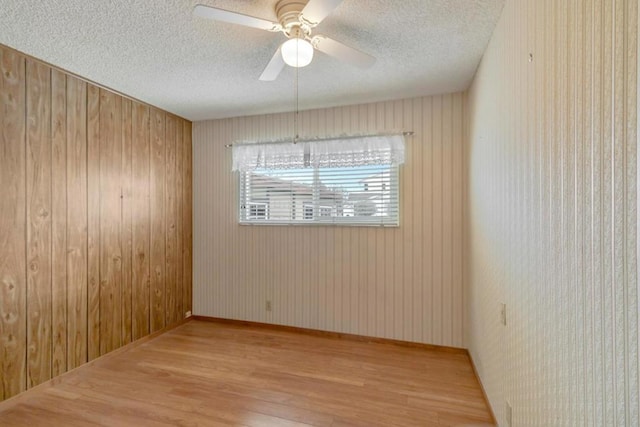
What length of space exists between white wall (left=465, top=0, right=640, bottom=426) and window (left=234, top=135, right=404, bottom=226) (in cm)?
137

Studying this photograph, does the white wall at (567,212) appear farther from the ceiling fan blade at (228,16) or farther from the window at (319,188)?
the window at (319,188)

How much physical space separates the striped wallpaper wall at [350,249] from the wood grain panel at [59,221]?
147cm

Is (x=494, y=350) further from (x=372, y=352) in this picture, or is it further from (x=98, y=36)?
(x=98, y=36)

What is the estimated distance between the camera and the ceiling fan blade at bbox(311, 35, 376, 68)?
1.73 m

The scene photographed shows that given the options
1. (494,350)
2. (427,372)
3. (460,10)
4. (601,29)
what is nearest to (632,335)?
(601,29)

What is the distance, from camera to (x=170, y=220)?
353 centimetres

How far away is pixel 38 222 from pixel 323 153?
248 cm

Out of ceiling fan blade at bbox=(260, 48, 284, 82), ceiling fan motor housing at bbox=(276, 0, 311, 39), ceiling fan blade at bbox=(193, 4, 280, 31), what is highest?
ceiling fan motor housing at bbox=(276, 0, 311, 39)

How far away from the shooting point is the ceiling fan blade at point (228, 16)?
4.66 ft

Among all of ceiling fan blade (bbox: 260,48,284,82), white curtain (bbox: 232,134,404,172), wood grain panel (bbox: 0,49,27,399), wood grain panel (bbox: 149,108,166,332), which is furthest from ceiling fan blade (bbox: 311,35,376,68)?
wood grain panel (bbox: 149,108,166,332)

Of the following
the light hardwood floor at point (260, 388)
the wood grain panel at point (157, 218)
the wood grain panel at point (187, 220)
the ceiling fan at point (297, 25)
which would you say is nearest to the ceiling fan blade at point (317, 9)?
the ceiling fan at point (297, 25)

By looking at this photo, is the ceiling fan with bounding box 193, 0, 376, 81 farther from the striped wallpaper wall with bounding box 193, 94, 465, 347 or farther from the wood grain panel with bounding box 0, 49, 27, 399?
the wood grain panel with bounding box 0, 49, 27, 399

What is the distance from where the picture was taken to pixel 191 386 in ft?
7.70

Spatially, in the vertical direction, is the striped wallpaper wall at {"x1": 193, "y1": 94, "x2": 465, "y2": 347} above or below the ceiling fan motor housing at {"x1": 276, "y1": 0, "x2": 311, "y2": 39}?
below
